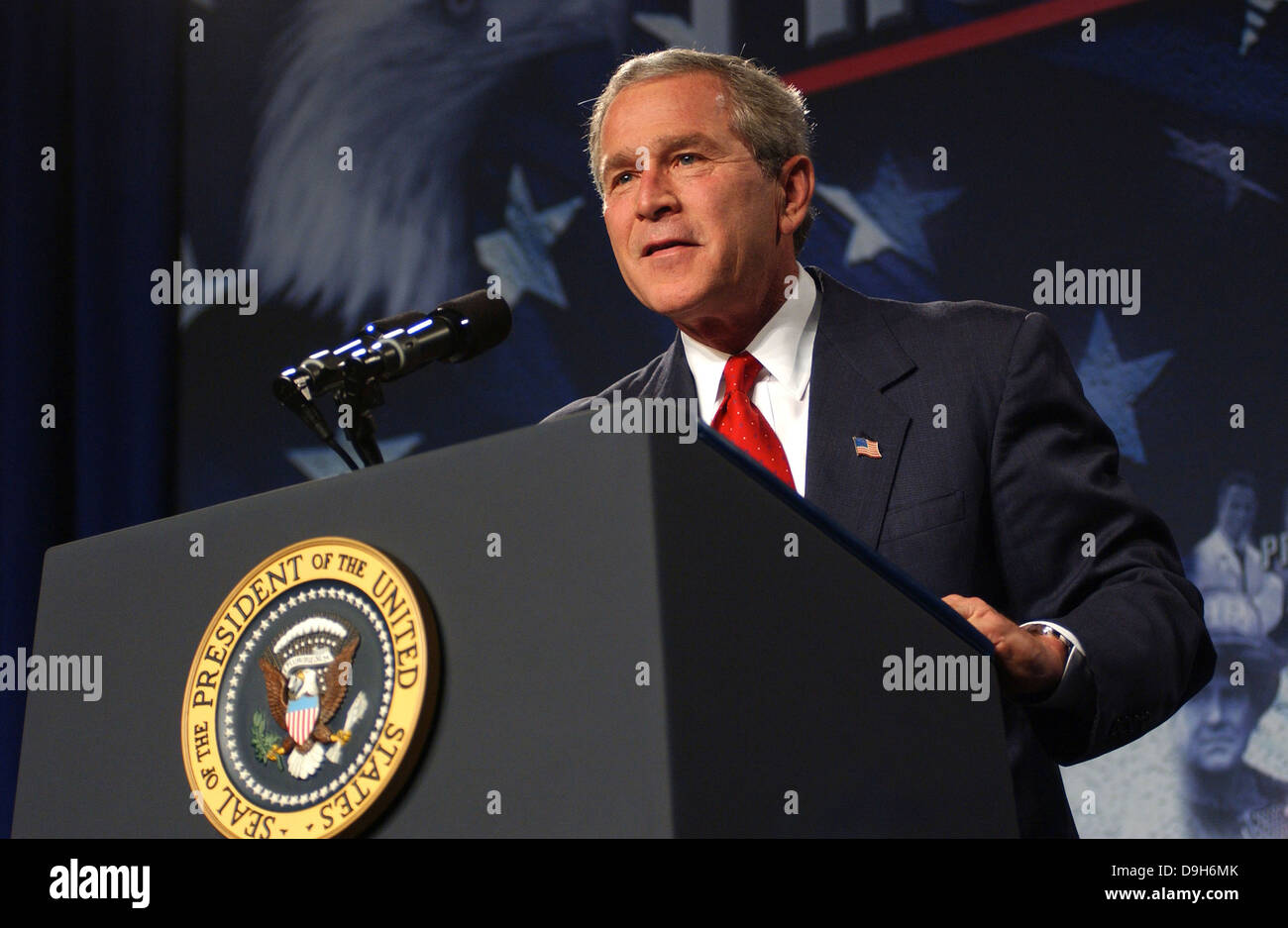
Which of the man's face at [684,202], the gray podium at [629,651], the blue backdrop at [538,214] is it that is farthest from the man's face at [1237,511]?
the gray podium at [629,651]

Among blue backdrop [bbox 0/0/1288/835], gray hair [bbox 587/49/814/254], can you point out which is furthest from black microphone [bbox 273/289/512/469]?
blue backdrop [bbox 0/0/1288/835]

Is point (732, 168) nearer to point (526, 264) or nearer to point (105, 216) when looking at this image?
point (526, 264)

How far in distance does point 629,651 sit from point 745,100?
52.3 inches

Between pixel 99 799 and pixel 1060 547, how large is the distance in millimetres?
1064

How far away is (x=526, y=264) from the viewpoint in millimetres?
3701

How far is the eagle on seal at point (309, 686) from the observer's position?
3.28 feet

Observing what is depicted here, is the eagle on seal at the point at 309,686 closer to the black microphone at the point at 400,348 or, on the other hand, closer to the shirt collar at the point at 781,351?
the black microphone at the point at 400,348

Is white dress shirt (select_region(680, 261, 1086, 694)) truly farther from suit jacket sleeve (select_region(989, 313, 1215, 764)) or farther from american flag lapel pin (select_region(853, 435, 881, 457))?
suit jacket sleeve (select_region(989, 313, 1215, 764))

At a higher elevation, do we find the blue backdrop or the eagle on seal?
the blue backdrop

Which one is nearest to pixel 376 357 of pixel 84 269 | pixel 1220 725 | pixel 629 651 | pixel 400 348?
pixel 400 348

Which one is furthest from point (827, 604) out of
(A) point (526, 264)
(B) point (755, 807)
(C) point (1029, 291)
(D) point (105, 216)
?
(D) point (105, 216)

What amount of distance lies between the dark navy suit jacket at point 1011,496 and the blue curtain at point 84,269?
2.31m

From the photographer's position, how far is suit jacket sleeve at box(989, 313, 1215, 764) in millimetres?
1402

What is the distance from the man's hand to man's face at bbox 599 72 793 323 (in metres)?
0.76
